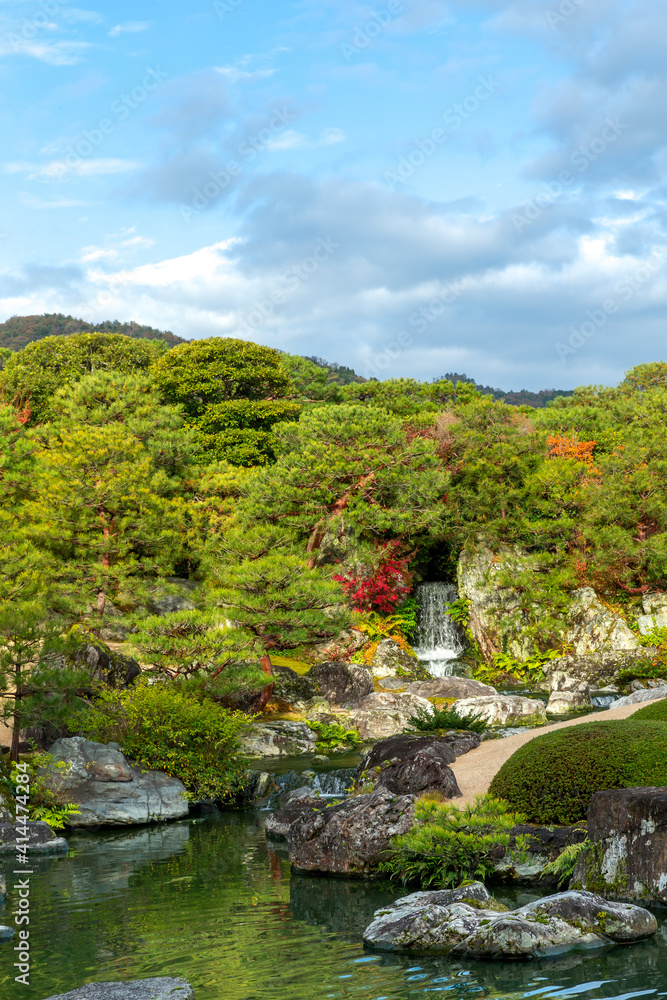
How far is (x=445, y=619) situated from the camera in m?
30.2

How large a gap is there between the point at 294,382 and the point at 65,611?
2101 cm

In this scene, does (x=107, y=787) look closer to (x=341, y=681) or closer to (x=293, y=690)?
(x=293, y=690)

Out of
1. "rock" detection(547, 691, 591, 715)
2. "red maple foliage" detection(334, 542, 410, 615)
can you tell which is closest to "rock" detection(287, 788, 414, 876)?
"rock" detection(547, 691, 591, 715)

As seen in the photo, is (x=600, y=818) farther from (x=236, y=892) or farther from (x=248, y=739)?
(x=248, y=739)

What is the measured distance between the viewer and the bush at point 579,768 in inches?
374

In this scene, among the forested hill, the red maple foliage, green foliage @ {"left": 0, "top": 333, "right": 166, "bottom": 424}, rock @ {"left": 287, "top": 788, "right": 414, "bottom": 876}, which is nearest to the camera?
rock @ {"left": 287, "top": 788, "right": 414, "bottom": 876}

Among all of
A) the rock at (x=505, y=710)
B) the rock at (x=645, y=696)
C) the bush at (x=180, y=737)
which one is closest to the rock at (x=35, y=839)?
the bush at (x=180, y=737)

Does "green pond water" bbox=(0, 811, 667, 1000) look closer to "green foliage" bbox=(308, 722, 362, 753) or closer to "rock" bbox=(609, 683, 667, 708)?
"green foliage" bbox=(308, 722, 362, 753)

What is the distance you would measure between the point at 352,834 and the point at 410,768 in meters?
1.69

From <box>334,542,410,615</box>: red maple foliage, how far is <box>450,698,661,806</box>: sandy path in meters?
13.5

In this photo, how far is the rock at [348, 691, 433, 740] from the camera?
19688 mm

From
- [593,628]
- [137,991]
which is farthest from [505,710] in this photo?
[137,991]

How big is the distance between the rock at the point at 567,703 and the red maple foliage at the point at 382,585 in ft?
27.8

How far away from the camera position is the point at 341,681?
904 inches
